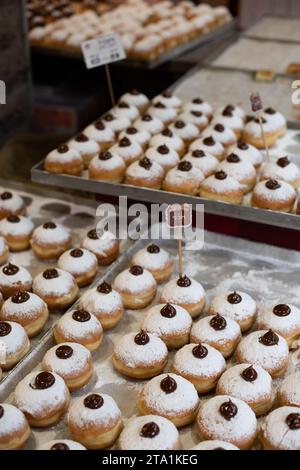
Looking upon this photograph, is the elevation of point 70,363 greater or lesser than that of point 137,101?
lesser

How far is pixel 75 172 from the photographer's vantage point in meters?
3.49

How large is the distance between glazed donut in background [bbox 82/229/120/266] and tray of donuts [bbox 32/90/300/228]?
24 centimetres

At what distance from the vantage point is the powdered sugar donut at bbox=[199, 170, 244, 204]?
319 centimetres

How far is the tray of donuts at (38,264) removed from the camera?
262 cm

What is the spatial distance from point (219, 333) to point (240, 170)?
1063mm

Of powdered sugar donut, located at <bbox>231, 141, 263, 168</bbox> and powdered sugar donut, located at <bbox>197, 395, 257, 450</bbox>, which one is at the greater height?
powdered sugar donut, located at <bbox>231, 141, 263, 168</bbox>

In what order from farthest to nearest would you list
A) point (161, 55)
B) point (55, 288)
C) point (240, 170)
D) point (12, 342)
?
point (161, 55)
point (240, 170)
point (55, 288)
point (12, 342)

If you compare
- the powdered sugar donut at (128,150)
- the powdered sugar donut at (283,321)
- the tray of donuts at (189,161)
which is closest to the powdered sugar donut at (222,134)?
the tray of donuts at (189,161)

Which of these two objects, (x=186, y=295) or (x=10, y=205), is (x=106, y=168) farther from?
(x=186, y=295)

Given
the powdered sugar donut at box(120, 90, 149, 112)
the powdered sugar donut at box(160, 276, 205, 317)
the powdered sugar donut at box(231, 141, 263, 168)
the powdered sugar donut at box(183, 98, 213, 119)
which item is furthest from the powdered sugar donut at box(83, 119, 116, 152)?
the powdered sugar donut at box(160, 276, 205, 317)

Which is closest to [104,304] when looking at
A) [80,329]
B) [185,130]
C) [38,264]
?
[80,329]

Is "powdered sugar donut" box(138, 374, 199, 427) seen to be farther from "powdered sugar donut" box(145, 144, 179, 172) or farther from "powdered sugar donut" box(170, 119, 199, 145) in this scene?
"powdered sugar donut" box(170, 119, 199, 145)

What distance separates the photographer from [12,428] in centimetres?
216
